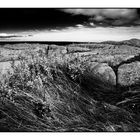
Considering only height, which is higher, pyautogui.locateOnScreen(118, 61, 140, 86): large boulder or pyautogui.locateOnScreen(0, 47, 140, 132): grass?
pyautogui.locateOnScreen(118, 61, 140, 86): large boulder

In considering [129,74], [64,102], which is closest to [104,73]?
[129,74]

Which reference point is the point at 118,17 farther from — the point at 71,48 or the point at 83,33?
the point at 71,48

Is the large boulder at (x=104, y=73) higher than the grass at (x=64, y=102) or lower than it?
higher

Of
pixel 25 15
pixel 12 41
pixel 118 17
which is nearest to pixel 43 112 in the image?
pixel 12 41

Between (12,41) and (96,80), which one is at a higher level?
(12,41)
